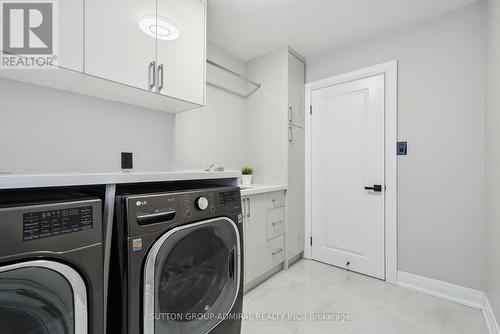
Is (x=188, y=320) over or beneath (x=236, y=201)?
beneath

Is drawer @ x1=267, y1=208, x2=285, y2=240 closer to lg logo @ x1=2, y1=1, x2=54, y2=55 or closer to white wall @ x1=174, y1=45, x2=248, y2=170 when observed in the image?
white wall @ x1=174, y1=45, x2=248, y2=170

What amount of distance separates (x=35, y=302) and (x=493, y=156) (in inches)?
96.2

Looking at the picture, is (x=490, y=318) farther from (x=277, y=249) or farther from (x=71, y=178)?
(x=71, y=178)

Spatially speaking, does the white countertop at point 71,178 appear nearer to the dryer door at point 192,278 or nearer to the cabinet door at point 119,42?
the dryer door at point 192,278

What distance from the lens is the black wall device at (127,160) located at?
68.9 inches

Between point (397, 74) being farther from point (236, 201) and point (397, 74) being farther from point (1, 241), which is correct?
point (1, 241)

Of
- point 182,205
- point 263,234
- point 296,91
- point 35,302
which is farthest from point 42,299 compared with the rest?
point 296,91

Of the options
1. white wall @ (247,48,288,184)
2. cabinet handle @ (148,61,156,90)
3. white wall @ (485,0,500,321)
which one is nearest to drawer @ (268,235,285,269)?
white wall @ (247,48,288,184)

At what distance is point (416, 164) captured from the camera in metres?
2.12

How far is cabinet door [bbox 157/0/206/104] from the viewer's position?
158 centimetres

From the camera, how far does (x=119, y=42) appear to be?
53.6 inches

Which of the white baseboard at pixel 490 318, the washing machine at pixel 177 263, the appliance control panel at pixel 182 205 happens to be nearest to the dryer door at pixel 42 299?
the washing machine at pixel 177 263

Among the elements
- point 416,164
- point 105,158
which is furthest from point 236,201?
point 416,164

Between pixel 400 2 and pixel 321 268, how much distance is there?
257 centimetres
